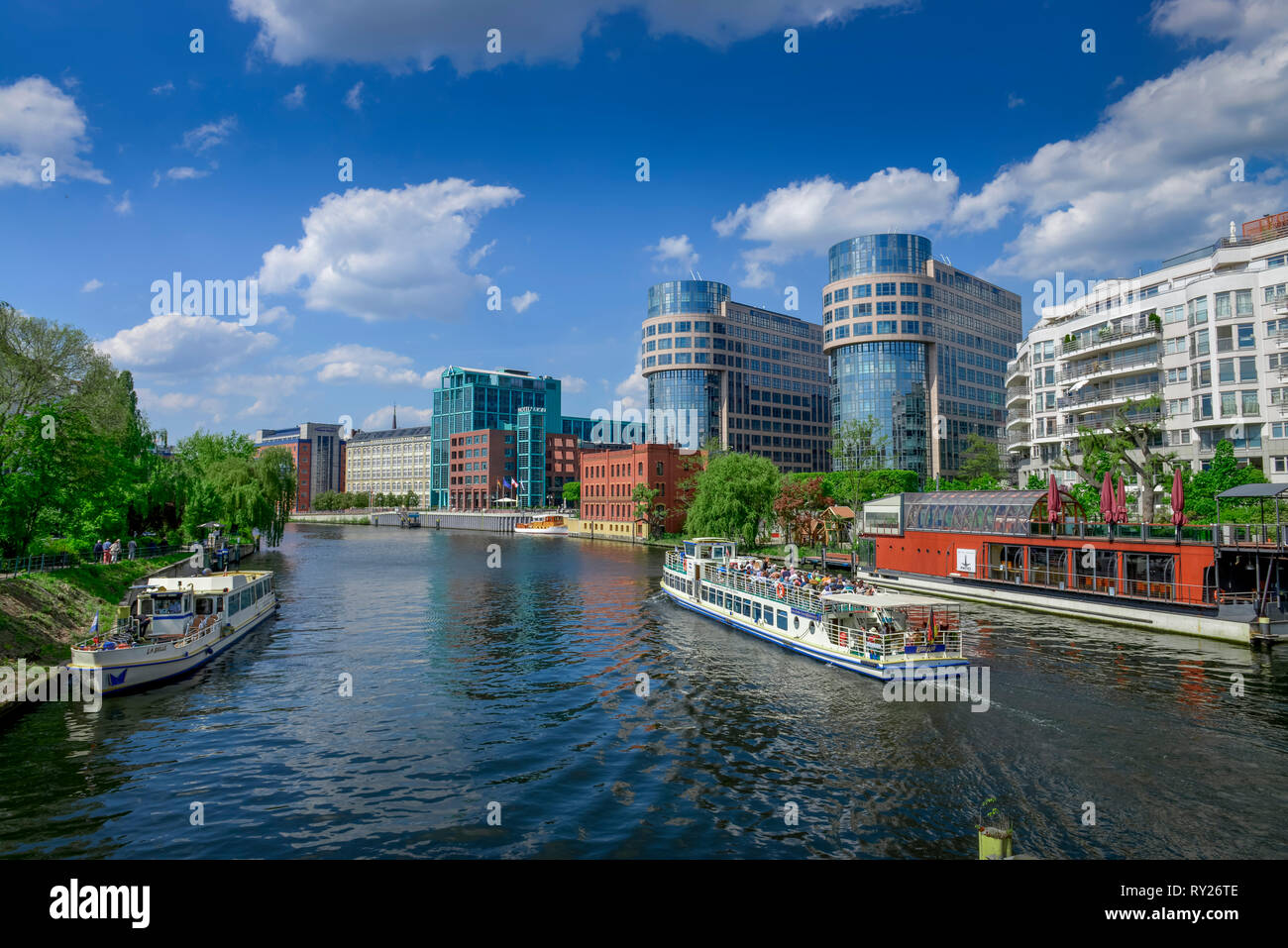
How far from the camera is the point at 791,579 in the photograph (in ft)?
157

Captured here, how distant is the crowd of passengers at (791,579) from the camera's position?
43.4 m

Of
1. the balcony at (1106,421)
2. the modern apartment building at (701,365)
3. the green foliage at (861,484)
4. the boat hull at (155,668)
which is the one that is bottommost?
the boat hull at (155,668)

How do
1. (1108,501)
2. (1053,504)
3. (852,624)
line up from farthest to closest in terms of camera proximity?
(1053,504)
(1108,501)
(852,624)

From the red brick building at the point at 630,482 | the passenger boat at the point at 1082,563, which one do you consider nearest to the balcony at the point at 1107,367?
the passenger boat at the point at 1082,563

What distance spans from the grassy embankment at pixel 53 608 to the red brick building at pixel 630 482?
9124cm

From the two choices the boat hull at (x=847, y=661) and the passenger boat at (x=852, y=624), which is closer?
the boat hull at (x=847, y=661)

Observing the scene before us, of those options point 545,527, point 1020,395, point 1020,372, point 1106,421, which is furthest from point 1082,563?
point 545,527

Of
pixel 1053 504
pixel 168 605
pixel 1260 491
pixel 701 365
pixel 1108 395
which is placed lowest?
pixel 168 605

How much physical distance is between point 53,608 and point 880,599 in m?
45.2

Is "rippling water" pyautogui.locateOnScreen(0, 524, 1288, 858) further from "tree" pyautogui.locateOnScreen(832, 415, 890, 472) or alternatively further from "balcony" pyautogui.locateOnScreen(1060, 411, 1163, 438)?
"tree" pyautogui.locateOnScreen(832, 415, 890, 472)

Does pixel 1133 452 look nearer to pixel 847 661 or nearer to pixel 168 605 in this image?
pixel 847 661

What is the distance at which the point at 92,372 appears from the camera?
6544cm

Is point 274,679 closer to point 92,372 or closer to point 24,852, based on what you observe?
point 24,852

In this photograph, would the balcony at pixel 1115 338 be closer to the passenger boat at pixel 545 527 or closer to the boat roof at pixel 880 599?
the boat roof at pixel 880 599
